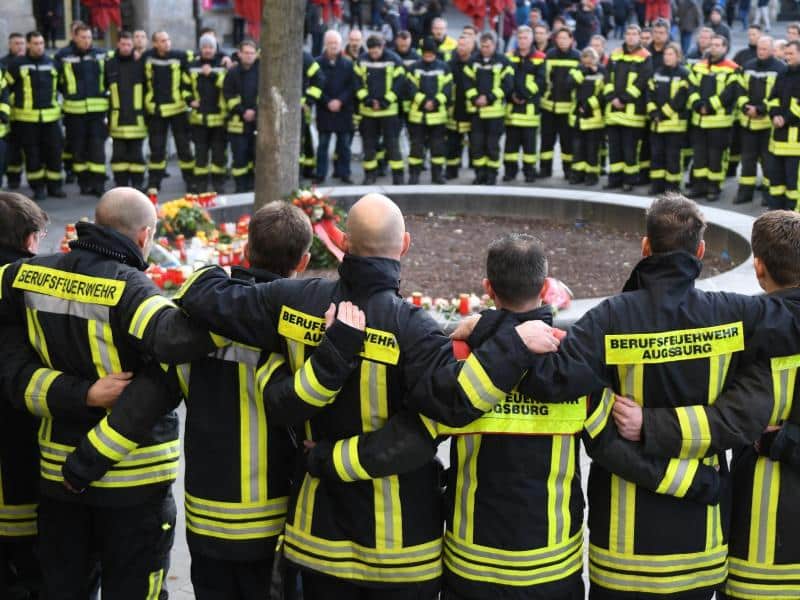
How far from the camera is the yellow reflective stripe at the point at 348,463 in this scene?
3834 mm

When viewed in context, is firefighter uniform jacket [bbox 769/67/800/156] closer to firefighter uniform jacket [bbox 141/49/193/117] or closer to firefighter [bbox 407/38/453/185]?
firefighter [bbox 407/38/453/185]

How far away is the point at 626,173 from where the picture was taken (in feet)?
49.5

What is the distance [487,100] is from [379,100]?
1339 millimetres

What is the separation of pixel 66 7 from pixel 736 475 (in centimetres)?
2301

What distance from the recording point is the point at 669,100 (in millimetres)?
14266

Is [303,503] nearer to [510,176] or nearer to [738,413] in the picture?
[738,413]

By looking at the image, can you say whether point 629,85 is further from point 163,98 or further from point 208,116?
point 163,98

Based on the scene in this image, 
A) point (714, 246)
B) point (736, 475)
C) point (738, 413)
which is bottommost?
point (714, 246)

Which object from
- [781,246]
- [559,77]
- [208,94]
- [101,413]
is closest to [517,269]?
[781,246]

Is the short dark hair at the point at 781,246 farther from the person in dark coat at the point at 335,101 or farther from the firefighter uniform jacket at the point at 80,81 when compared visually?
the firefighter uniform jacket at the point at 80,81

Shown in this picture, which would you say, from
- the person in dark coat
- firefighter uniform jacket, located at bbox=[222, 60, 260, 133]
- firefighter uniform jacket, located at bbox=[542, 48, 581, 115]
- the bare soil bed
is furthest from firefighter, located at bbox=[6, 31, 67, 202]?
firefighter uniform jacket, located at bbox=[542, 48, 581, 115]

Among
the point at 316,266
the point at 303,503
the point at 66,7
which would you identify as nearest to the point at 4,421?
the point at 303,503

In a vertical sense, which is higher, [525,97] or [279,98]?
[279,98]

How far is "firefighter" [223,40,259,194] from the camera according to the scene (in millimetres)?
14570
